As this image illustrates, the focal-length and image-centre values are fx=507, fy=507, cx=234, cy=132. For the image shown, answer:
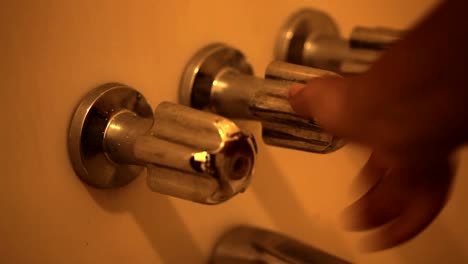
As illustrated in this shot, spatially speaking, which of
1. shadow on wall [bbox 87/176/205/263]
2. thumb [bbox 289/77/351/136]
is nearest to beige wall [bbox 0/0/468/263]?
shadow on wall [bbox 87/176/205/263]

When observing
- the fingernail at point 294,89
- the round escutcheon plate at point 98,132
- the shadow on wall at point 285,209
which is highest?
the fingernail at point 294,89

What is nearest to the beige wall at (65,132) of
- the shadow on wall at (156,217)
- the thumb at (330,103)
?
the shadow on wall at (156,217)

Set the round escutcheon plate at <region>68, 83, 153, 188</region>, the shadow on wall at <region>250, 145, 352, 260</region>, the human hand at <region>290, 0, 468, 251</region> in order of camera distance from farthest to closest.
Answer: the shadow on wall at <region>250, 145, 352, 260</region>
the round escutcheon plate at <region>68, 83, 153, 188</region>
the human hand at <region>290, 0, 468, 251</region>

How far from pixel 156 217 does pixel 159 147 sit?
0.27 feet

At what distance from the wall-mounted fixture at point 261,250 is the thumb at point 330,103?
14cm

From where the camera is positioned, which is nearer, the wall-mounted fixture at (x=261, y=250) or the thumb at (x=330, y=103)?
the thumb at (x=330, y=103)

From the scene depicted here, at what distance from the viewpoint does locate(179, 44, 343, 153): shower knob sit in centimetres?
25

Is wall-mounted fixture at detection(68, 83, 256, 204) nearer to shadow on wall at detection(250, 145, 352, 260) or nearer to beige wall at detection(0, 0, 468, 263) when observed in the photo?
beige wall at detection(0, 0, 468, 263)

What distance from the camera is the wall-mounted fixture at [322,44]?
1.10ft

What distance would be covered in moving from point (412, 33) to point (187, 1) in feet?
0.60

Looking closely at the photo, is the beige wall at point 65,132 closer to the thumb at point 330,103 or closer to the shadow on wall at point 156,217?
the shadow on wall at point 156,217

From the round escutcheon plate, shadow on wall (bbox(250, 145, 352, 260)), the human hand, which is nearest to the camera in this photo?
the human hand

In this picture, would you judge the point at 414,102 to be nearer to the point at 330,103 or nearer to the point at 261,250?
the point at 330,103

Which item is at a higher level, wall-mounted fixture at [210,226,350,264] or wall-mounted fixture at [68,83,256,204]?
wall-mounted fixture at [68,83,256,204]
